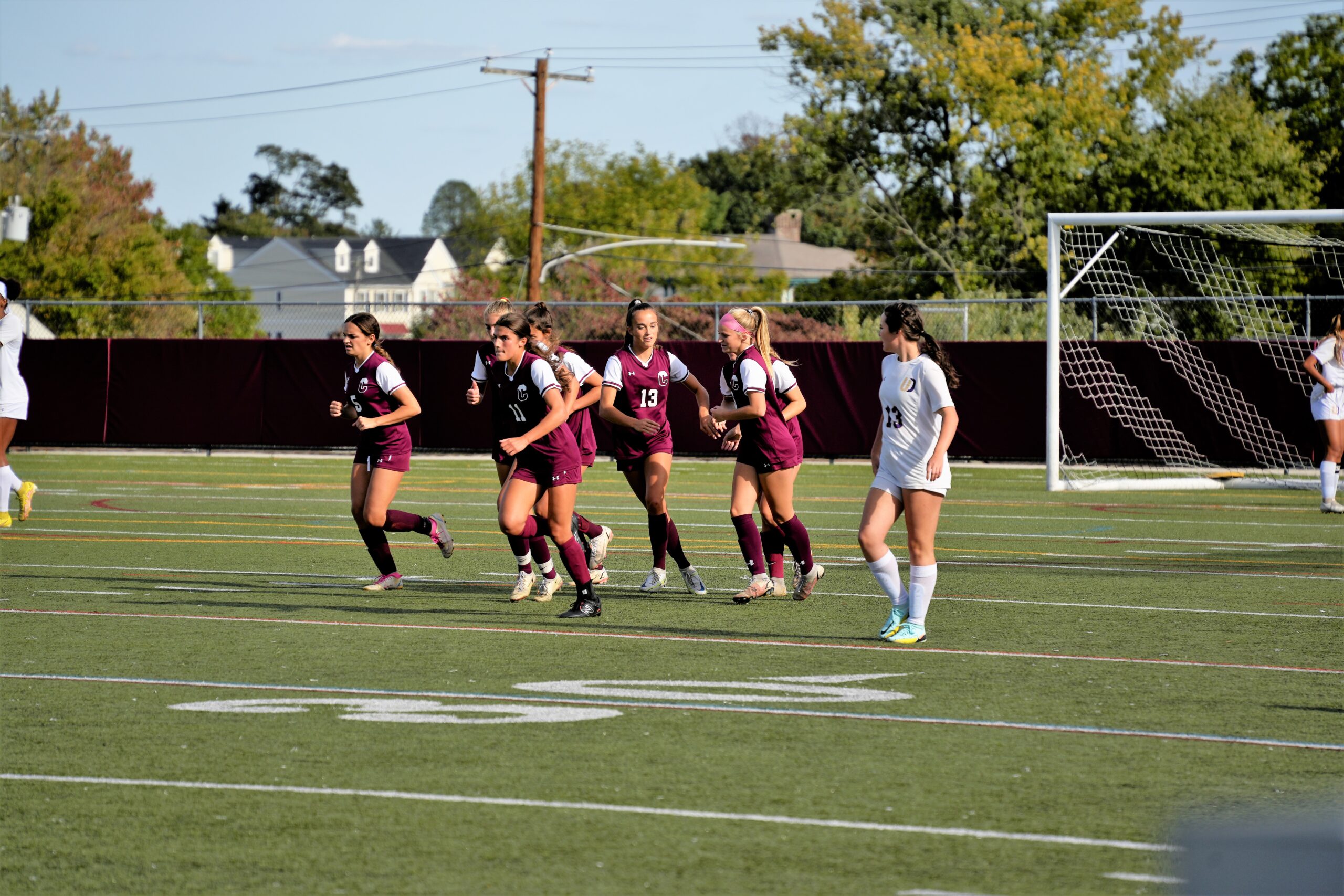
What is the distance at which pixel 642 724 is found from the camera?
6578 millimetres

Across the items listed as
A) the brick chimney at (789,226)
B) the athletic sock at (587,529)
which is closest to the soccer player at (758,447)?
the athletic sock at (587,529)

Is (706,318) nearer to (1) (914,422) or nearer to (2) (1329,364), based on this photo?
(2) (1329,364)

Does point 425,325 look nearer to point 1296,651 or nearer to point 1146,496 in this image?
point 1146,496

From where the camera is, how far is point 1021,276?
4659cm

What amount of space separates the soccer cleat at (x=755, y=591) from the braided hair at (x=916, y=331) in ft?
7.75

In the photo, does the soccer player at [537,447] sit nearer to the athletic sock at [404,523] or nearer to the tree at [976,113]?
the athletic sock at [404,523]

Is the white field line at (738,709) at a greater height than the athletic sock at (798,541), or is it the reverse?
the athletic sock at (798,541)

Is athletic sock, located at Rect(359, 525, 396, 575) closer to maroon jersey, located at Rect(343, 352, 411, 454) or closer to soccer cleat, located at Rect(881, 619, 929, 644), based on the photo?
maroon jersey, located at Rect(343, 352, 411, 454)

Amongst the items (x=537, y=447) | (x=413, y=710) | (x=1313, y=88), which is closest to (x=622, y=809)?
(x=413, y=710)

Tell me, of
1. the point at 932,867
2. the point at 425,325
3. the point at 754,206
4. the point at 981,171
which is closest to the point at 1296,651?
the point at 932,867

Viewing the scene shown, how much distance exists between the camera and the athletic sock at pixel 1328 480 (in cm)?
1744

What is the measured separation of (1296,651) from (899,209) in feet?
136

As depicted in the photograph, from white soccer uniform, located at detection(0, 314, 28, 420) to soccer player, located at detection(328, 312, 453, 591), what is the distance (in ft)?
16.2

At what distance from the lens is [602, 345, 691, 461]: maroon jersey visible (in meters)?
10.7
